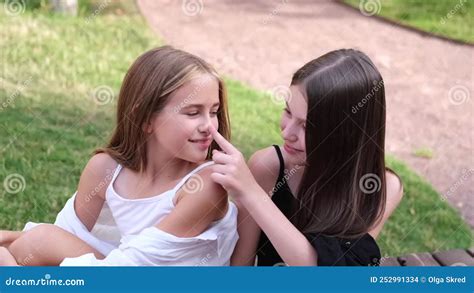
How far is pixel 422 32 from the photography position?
27.1 ft

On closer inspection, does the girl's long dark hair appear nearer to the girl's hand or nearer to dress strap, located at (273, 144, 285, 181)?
dress strap, located at (273, 144, 285, 181)

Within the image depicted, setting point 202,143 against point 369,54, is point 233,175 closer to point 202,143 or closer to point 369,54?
point 202,143

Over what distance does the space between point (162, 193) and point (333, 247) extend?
562 mm

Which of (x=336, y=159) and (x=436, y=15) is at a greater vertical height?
(x=336, y=159)

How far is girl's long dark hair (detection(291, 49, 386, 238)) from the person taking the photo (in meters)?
2.62

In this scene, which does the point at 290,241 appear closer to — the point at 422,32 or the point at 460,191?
the point at 460,191

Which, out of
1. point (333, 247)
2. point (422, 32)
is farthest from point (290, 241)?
point (422, 32)

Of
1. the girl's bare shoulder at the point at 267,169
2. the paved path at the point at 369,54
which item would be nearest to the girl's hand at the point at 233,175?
the girl's bare shoulder at the point at 267,169

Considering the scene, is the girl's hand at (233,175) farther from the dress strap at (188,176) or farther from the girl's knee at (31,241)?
the girl's knee at (31,241)

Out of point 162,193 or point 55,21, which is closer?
point 162,193

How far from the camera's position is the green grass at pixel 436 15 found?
8203mm

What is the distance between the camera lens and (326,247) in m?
2.50

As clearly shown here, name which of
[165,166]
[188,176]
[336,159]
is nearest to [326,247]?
[336,159]

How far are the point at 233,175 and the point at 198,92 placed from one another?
0.32 metres
